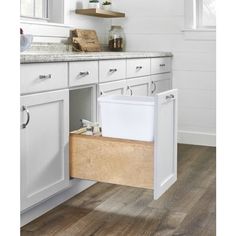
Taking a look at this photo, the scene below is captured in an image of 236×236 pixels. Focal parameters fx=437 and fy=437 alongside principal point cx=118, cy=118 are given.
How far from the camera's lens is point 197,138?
4191 mm

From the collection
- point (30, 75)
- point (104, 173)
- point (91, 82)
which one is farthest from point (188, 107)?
point (30, 75)

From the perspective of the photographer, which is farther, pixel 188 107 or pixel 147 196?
pixel 188 107

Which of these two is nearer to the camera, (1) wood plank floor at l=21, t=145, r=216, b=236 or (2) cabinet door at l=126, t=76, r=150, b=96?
(1) wood plank floor at l=21, t=145, r=216, b=236

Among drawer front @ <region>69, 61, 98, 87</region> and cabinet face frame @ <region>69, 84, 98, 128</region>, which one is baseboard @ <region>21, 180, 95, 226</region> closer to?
cabinet face frame @ <region>69, 84, 98, 128</region>

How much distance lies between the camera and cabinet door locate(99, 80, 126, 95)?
2861 millimetres

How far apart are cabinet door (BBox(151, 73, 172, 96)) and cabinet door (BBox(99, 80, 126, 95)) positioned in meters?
0.68

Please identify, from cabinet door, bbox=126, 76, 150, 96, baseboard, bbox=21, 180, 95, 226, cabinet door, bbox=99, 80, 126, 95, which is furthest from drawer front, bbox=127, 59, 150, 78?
baseboard, bbox=21, 180, 95, 226

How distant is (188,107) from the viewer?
4.22 m

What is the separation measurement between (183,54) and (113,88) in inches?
53.6

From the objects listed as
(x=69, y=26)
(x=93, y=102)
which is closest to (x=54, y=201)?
(x=93, y=102)

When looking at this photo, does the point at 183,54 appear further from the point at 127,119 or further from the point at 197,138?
the point at 127,119

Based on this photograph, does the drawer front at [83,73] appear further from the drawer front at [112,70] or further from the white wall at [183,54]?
the white wall at [183,54]

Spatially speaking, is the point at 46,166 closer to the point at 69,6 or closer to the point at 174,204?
the point at 174,204
